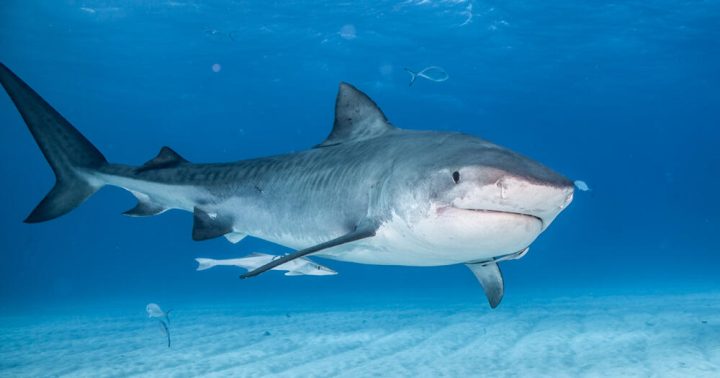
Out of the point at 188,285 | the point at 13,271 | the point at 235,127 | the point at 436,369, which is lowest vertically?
the point at 436,369

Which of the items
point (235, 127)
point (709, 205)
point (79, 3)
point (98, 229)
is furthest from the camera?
point (98, 229)

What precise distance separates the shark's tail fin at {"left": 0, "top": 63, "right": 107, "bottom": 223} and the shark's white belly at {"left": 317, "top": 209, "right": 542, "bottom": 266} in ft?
10.2

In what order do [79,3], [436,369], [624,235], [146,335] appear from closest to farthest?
[436,369] < [146,335] < [79,3] < [624,235]

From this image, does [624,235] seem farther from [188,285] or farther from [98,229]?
[98,229]

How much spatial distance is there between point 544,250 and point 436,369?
8797cm

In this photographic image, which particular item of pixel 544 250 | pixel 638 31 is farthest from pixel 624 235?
pixel 638 31

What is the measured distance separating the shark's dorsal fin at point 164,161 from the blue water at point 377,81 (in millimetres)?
9614

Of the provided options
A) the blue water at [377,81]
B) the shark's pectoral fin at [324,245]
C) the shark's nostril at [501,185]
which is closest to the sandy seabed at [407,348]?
the shark's pectoral fin at [324,245]

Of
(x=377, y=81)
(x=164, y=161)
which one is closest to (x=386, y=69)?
(x=377, y=81)

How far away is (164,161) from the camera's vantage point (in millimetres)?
5332

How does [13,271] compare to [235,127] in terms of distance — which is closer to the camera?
[235,127]

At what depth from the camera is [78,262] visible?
109375 mm

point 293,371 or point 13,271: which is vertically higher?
point 13,271

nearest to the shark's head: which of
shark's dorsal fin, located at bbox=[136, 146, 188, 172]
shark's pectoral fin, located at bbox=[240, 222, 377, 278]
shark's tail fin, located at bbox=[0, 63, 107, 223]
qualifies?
shark's pectoral fin, located at bbox=[240, 222, 377, 278]
